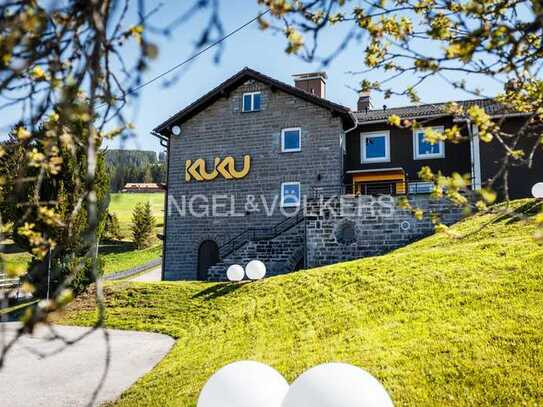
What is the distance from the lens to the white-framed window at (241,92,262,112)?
23.8m

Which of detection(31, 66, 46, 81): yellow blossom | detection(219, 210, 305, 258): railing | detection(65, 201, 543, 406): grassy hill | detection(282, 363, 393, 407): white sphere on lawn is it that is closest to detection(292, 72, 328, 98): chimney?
detection(219, 210, 305, 258): railing

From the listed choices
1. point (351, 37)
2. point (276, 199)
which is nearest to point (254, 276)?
point (276, 199)

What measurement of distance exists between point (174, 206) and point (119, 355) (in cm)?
1342

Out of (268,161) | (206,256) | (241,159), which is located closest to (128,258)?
(206,256)

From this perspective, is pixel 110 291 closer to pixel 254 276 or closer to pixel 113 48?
pixel 254 276

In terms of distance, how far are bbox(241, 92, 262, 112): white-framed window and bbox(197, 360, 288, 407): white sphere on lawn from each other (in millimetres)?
19800

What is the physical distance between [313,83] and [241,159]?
645 cm

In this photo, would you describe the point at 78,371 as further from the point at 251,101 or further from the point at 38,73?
the point at 251,101

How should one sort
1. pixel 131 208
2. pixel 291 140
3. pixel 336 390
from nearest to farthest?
pixel 336 390, pixel 291 140, pixel 131 208

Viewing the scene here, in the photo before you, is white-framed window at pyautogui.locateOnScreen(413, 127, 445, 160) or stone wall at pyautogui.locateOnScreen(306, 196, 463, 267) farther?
white-framed window at pyautogui.locateOnScreen(413, 127, 445, 160)

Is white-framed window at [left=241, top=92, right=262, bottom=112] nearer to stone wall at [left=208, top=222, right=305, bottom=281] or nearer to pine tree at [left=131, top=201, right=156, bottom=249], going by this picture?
stone wall at [left=208, top=222, right=305, bottom=281]

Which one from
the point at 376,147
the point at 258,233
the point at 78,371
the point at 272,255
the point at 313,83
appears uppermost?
the point at 313,83

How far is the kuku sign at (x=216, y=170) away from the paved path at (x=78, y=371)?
1118 centimetres

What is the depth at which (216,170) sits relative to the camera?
23.8 metres
